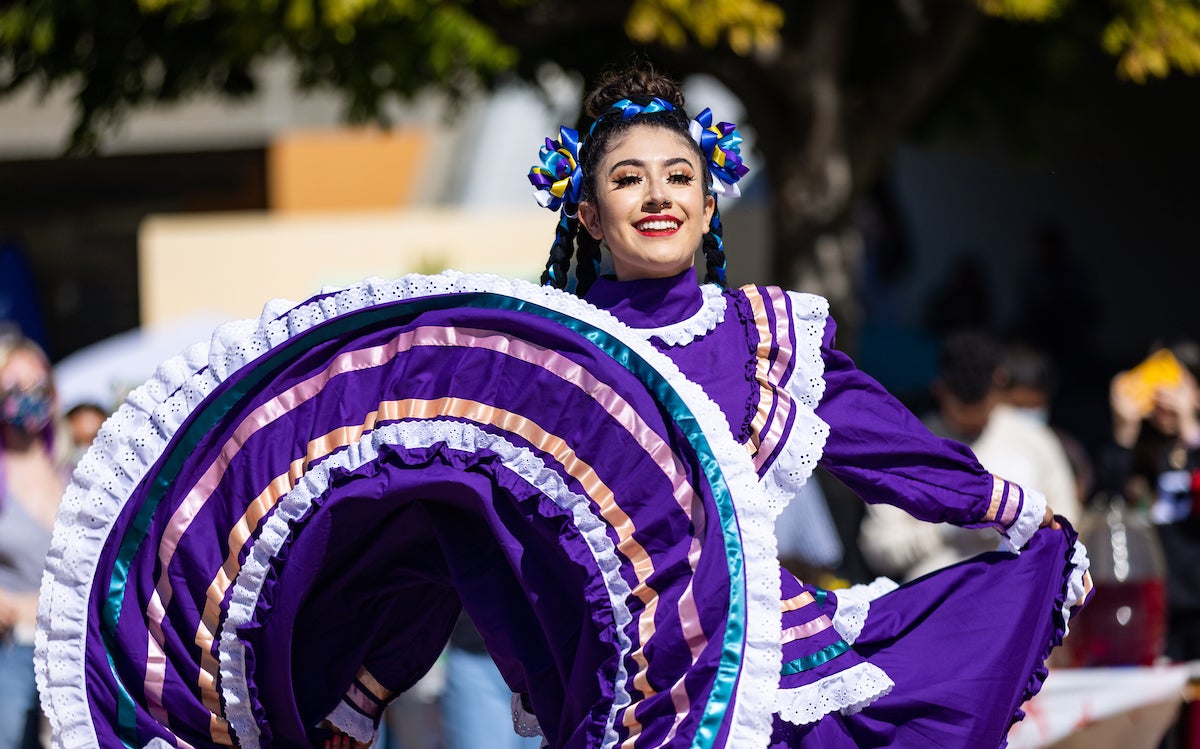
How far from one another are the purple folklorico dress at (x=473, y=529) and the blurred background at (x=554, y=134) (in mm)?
1155

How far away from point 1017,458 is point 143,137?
1087 centimetres

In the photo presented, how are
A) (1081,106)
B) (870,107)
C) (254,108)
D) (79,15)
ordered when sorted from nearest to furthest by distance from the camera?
(79,15) → (870,107) → (1081,106) → (254,108)

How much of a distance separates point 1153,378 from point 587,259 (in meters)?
3.07

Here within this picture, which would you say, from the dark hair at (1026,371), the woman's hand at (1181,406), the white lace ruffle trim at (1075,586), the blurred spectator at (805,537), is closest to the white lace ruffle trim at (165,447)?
the white lace ruffle trim at (1075,586)

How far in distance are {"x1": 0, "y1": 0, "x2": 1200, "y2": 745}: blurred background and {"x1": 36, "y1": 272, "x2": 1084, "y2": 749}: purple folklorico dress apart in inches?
45.5

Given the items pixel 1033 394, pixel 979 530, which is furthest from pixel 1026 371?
pixel 979 530

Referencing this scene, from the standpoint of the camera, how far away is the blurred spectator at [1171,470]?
5348mm

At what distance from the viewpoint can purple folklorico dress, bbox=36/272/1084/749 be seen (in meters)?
2.74

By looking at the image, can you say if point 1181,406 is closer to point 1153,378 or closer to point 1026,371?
point 1153,378

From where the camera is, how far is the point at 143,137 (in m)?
14.4

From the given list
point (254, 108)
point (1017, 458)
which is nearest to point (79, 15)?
point (1017, 458)

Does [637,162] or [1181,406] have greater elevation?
[637,162]

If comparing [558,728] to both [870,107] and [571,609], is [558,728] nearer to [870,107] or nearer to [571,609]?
[571,609]

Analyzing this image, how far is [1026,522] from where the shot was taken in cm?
322
